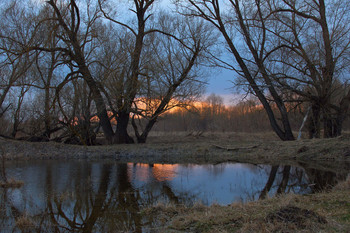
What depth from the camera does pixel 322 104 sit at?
19609 millimetres

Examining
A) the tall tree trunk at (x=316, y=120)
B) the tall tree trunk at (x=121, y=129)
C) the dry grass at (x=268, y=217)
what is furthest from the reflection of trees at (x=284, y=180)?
the tall tree trunk at (x=121, y=129)

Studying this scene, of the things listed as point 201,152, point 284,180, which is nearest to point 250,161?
point 201,152

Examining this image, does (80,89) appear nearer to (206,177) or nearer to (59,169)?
(59,169)

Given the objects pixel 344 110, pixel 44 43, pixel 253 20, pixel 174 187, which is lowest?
pixel 174 187

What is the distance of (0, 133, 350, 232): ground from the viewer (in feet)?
16.5

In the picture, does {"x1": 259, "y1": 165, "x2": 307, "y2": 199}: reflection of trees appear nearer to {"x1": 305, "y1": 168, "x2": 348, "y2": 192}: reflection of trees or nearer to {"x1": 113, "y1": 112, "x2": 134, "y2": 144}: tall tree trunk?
{"x1": 305, "y1": 168, "x2": 348, "y2": 192}: reflection of trees

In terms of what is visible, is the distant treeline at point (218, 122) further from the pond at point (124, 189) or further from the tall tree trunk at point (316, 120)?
the pond at point (124, 189)

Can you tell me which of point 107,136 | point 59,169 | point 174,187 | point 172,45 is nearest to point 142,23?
point 172,45

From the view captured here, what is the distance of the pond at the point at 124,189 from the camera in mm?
6684

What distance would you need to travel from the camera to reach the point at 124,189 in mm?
9898

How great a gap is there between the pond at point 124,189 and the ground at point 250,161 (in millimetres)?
1018

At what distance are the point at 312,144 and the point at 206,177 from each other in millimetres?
8263

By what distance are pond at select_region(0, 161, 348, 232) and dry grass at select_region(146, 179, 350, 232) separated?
692mm

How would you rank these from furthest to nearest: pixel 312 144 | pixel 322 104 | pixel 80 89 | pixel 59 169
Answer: pixel 80 89 → pixel 322 104 → pixel 312 144 → pixel 59 169
